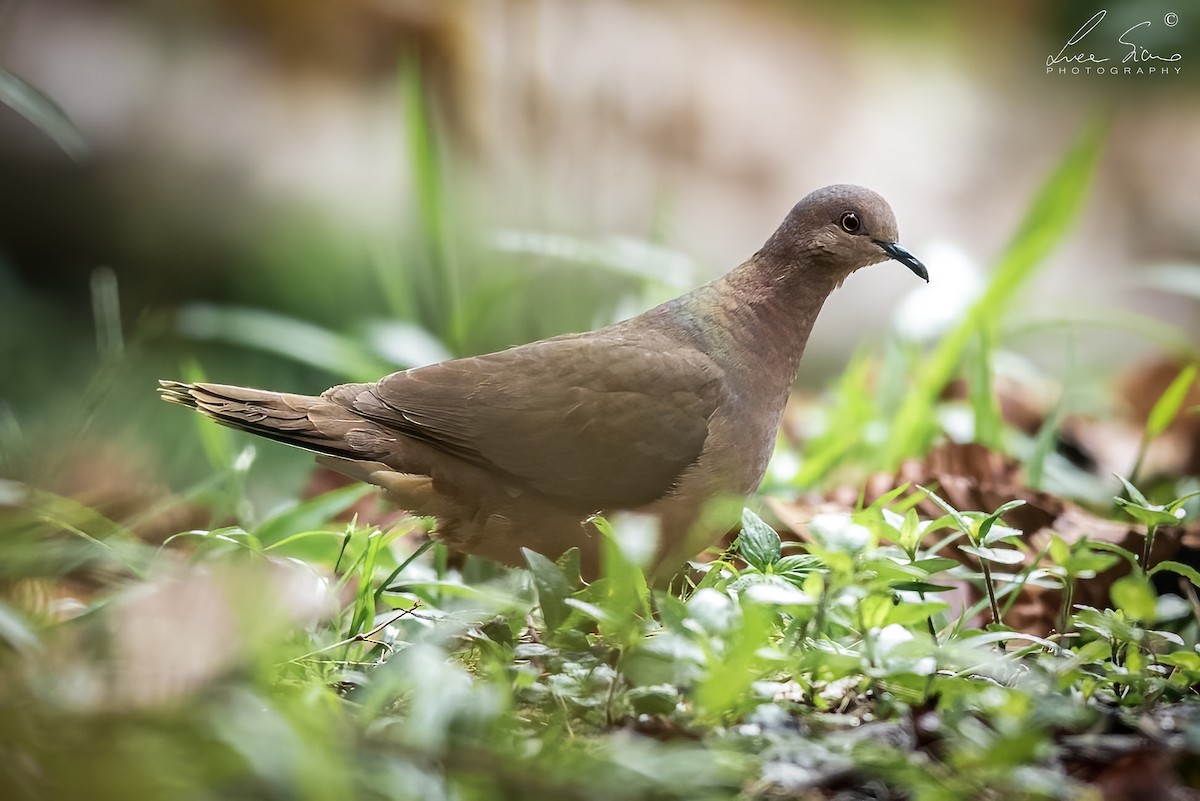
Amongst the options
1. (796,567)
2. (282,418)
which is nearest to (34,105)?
(282,418)

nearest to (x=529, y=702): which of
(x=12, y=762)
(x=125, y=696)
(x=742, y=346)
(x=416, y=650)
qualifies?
(x=416, y=650)

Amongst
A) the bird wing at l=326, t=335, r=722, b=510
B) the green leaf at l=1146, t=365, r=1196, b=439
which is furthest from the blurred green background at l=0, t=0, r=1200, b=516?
the bird wing at l=326, t=335, r=722, b=510

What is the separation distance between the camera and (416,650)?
5.75ft

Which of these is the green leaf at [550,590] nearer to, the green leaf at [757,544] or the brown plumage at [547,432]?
the green leaf at [757,544]

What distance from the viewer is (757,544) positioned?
2.05m

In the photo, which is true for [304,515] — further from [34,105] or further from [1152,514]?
[1152,514]

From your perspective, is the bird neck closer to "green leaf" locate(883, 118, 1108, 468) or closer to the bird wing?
the bird wing

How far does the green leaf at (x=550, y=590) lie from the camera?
1.81m

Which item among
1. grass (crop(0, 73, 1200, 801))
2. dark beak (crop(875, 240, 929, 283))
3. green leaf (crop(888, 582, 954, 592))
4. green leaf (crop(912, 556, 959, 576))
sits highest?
dark beak (crop(875, 240, 929, 283))

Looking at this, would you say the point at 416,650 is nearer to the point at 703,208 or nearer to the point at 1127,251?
the point at 703,208

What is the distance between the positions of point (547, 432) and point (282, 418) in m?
0.68

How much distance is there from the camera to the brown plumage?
2586 millimetres
